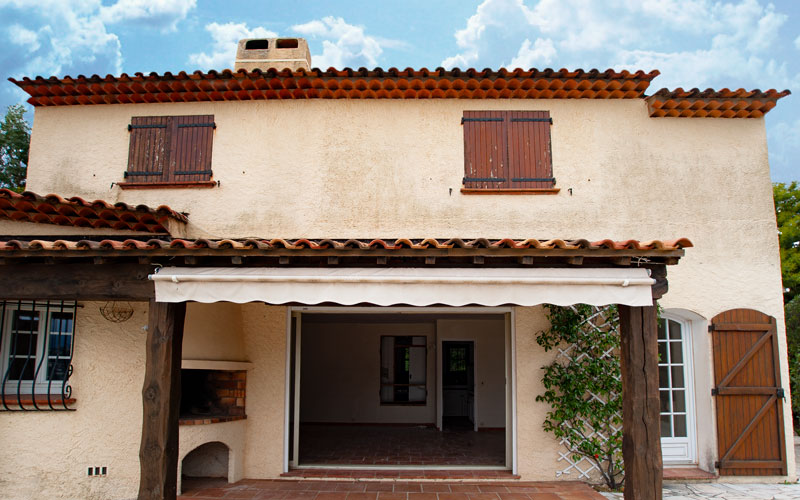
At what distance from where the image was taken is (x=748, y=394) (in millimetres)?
9289

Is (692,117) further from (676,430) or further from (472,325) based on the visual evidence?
(472,325)

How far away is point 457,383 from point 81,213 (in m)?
13.3

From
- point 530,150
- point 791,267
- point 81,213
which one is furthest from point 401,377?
point 791,267

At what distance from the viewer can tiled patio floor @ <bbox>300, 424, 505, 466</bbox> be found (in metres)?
10.7

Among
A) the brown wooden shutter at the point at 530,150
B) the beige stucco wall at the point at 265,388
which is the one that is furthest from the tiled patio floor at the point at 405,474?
the brown wooden shutter at the point at 530,150

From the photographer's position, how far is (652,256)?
6.19 meters

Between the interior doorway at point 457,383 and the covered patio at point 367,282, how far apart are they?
10628 mm

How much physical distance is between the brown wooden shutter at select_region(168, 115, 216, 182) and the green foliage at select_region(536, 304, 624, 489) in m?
7.32

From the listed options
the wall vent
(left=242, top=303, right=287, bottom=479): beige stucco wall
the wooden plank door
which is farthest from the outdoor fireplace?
the wooden plank door

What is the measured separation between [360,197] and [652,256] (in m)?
5.42

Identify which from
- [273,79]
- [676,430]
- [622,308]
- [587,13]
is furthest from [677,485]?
[587,13]

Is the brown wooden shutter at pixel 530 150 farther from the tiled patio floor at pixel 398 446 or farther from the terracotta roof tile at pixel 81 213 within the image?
the terracotta roof tile at pixel 81 213

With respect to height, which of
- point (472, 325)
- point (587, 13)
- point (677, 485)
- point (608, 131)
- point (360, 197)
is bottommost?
point (677, 485)

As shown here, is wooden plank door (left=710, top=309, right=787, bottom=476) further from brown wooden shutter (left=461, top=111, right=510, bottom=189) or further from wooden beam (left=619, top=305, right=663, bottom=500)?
brown wooden shutter (left=461, top=111, right=510, bottom=189)
